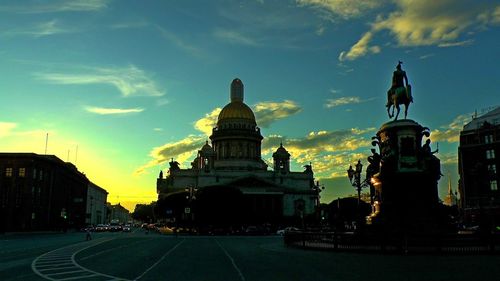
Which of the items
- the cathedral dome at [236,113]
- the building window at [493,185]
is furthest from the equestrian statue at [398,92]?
the cathedral dome at [236,113]

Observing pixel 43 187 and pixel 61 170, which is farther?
pixel 61 170

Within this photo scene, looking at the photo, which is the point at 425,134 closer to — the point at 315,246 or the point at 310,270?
the point at 315,246

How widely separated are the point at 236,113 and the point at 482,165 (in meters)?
83.5

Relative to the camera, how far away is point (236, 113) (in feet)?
511

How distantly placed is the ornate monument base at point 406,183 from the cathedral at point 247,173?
99.6m

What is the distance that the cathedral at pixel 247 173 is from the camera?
137 metres

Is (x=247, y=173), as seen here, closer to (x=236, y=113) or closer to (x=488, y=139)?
(x=236, y=113)

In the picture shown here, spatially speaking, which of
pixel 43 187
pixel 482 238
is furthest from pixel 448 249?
pixel 43 187

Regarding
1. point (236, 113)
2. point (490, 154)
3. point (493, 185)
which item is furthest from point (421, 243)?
point (236, 113)

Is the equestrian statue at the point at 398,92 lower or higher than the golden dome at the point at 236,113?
lower

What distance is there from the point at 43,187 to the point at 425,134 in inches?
2971

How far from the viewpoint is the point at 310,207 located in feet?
486

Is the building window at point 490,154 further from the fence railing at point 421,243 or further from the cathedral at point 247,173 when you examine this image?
the fence railing at point 421,243

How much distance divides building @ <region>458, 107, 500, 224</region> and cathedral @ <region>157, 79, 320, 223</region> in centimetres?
5156
